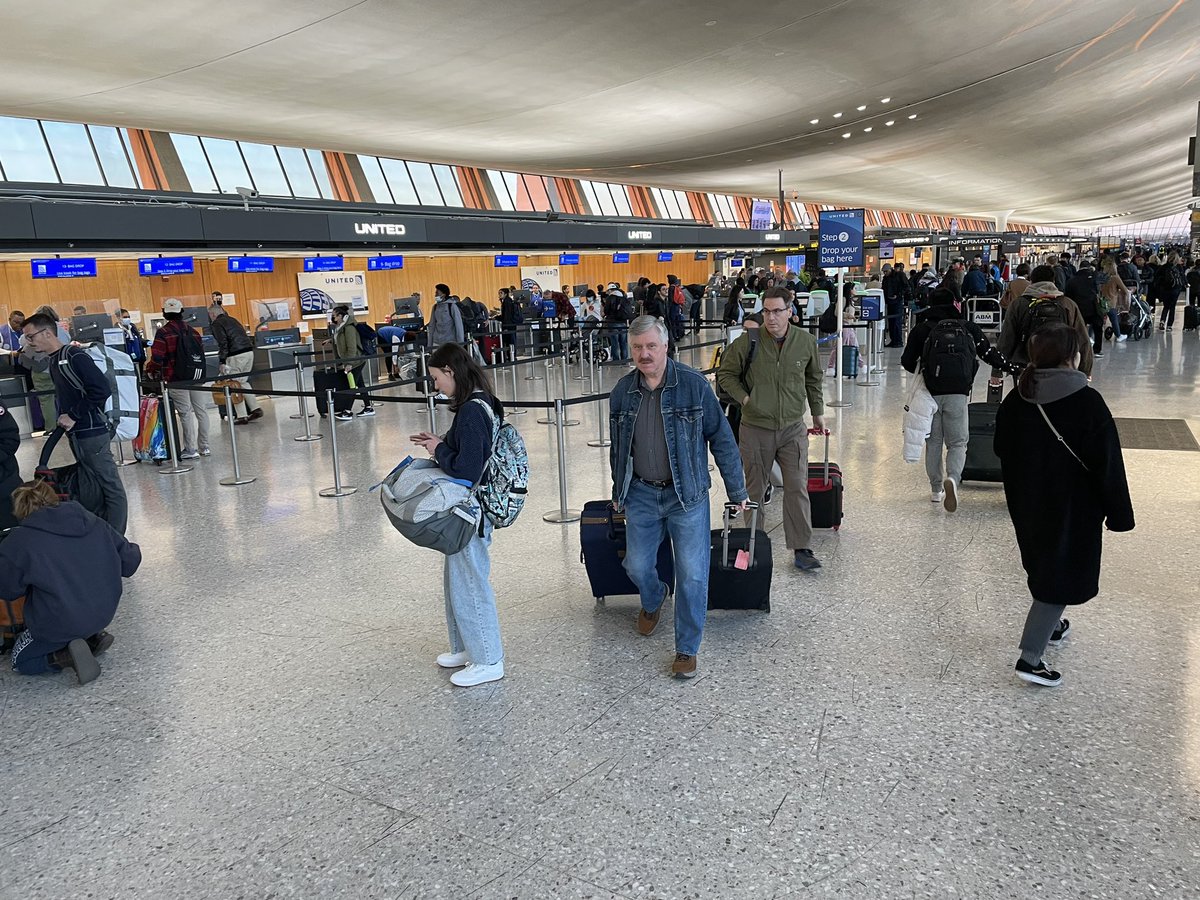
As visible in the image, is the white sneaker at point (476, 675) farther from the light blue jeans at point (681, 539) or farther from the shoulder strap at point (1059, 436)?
the shoulder strap at point (1059, 436)

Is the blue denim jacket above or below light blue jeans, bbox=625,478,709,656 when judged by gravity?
Result: above

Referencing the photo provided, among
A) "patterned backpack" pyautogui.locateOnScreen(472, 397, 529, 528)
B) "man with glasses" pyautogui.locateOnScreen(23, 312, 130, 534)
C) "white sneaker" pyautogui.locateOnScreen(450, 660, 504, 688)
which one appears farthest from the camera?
"man with glasses" pyautogui.locateOnScreen(23, 312, 130, 534)

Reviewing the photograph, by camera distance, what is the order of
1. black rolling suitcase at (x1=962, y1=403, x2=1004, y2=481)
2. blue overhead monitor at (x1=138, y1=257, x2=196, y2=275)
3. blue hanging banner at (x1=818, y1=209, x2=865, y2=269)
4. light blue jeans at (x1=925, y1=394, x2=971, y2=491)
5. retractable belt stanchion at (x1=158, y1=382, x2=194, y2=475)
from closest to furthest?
light blue jeans at (x1=925, y1=394, x2=971, y2=491), black rolling suitcase at (x1=962, y1=403, x2=1004, y2=481), retractable belt stanchion at (x1=158, y1=382, x2=194, y2=475), blue hanging banner at (x1=818, y1=209, x2=865, y2=269), blue overhead monitor at (x1=138, y1=257, x2=196, y2=275)

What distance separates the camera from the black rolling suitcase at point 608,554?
5.00 m

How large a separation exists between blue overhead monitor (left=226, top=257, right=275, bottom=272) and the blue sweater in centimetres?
1598

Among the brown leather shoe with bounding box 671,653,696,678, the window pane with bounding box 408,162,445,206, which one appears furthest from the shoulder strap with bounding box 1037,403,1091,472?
the window pane with bounding box 408,162,445,206

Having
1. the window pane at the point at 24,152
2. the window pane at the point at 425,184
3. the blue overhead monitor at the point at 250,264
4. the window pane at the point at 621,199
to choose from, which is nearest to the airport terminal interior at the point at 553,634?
the blue overhead monitor at the point at 250,264

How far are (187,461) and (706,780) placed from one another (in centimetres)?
899

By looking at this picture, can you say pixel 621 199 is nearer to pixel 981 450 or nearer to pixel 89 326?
pixel 89 326

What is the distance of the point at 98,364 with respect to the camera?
6.88 meters

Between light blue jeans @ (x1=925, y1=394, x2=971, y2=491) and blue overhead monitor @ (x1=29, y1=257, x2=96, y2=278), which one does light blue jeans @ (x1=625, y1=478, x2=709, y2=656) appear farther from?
blue overhead monitor @ (x1=29, y1=257, x2=96, y2=278)

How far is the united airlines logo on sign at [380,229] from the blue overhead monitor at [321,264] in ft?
15.7

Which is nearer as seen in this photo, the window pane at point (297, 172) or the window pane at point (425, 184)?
the window pane at point (297, 172)

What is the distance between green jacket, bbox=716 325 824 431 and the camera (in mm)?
5383
